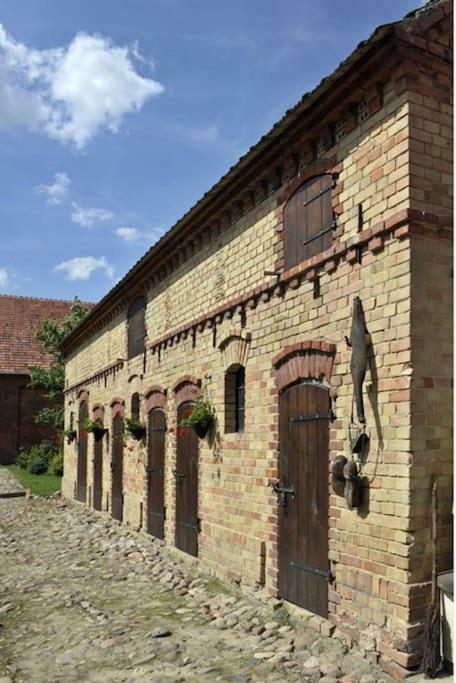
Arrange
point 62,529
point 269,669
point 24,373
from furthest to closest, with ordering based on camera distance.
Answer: point 24,373 < point 62,529 < point 269,669

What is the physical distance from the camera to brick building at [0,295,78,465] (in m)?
32.8

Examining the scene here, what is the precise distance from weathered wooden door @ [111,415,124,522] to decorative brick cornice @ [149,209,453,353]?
20.7 ft

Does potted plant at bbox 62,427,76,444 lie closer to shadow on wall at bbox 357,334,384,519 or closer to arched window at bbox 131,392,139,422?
arched window at bbox 131,392,139,422

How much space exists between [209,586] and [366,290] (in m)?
4.91

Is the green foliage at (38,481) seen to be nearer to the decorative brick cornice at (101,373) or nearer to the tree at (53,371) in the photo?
the tree at (53,371)

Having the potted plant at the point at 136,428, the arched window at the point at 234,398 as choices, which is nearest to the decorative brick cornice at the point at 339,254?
the arched window at the point at 234,398

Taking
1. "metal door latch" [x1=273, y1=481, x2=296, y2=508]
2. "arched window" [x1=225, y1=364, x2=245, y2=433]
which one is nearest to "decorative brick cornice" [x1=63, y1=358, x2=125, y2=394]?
"arched window" [x1=225, y1=364, x2=245, y2=433]

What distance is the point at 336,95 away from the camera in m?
6.39

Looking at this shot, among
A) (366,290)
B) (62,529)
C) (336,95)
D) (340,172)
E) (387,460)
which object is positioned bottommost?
(62,529)

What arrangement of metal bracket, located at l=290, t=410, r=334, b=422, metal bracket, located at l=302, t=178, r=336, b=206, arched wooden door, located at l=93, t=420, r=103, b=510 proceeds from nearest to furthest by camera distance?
metal bracket, located at l=290, t=410, r=334, b=422 → metal bracket, located at l=302, t=178, r=336, b=206 → arched wooden door, located at l=93, t=420, r=103, b=510

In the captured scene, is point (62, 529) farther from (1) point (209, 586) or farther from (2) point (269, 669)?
(2) point (269, 669)

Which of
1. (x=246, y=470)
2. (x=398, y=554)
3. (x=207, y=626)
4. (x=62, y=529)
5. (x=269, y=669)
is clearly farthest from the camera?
(x=62, y=529)

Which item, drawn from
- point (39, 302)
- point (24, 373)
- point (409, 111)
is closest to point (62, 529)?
point (409, 111)

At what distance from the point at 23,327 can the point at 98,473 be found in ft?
66.5
